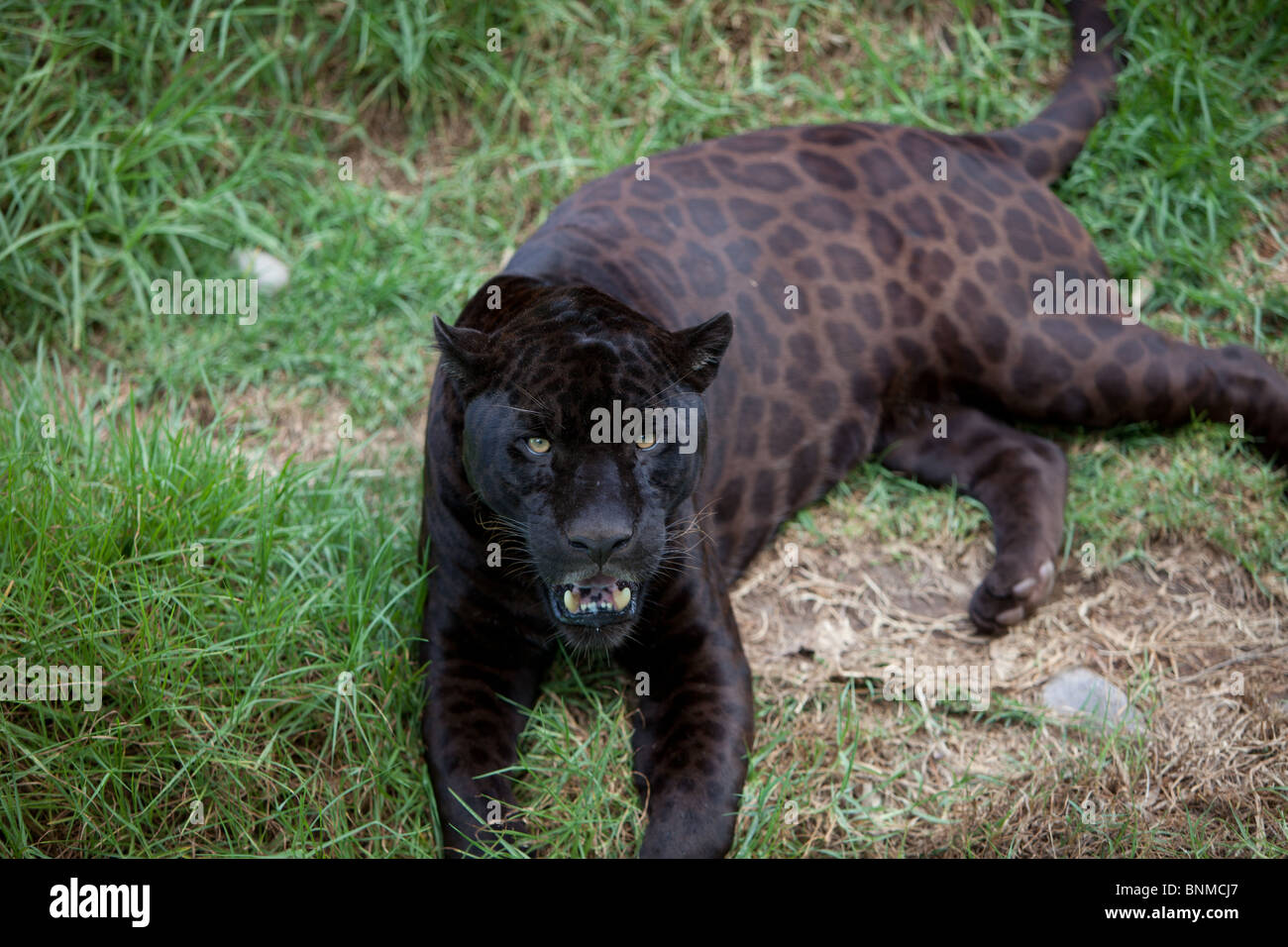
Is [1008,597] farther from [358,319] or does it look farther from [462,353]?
[358,319]

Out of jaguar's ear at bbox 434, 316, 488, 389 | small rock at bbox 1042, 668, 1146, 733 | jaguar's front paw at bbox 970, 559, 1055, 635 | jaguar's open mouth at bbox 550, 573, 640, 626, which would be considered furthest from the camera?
jaguar's front paw at bbox 970, 559, 1055, 635

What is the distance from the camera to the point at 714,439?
160 inches

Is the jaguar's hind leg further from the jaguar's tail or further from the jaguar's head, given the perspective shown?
the jaguar's head

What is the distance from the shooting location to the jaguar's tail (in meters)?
5.00

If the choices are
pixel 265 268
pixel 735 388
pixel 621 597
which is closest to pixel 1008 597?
pixel 735 388

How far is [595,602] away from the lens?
326 cm

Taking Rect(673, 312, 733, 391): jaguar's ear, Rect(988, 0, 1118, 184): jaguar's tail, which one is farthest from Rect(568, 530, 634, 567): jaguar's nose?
Rect(988, 0, 1118, 184): jaguar's tail

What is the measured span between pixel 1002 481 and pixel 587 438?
2037 millimetres

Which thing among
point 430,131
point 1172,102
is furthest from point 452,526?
point 1172,102

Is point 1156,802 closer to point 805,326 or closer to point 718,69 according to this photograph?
point 805,326

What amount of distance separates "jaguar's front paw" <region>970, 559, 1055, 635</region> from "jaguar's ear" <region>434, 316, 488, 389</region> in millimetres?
1985

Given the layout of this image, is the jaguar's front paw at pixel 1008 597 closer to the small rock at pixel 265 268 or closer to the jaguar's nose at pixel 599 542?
the jaguar's nose at pixel 599 542

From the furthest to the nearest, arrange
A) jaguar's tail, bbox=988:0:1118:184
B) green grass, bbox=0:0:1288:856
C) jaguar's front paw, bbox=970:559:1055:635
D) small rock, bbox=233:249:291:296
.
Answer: small rock, bbox=233:249:291:296, jaguar's tail, bbox=988:0:1118:184, jaguar's front paw, bbox=970:559:1055:635, green grass, bbox=0:0:1288:856

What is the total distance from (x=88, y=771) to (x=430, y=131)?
11.6 ft
